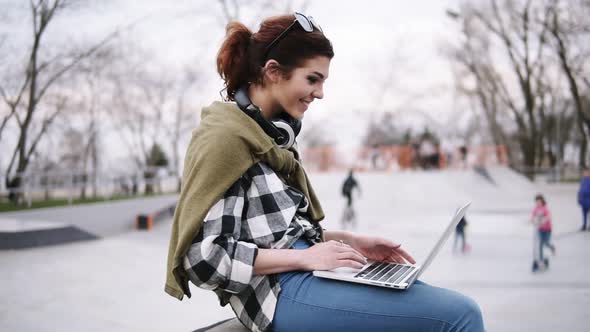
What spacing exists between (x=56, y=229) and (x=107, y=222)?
248 cm

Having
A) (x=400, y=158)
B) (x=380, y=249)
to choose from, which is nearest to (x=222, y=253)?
(x=380, y=249)

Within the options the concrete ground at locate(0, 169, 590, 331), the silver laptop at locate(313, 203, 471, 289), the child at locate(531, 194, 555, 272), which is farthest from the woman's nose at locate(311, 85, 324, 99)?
the child at locate(531, 194, 555, 272)

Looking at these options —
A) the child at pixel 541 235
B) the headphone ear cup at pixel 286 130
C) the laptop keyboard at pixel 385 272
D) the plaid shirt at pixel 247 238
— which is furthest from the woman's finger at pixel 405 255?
the child at pixel 541 235

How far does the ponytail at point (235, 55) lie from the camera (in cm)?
152

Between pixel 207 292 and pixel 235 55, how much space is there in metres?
3.80

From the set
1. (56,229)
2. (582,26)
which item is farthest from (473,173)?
(56,229)

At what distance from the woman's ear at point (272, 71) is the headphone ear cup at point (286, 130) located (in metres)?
0.13

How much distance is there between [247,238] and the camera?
1335 mm

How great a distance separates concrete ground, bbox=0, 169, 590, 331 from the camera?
3654 mm

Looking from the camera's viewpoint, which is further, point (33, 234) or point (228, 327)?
point (33, 234)

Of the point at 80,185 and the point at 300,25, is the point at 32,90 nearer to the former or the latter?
the point at 80,185

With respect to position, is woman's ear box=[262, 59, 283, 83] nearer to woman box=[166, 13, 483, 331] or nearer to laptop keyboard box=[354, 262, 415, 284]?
woman box=[166, 13, 483, 331]

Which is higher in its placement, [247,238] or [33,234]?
[247,238]

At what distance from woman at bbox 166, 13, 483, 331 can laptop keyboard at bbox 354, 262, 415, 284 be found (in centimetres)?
3
